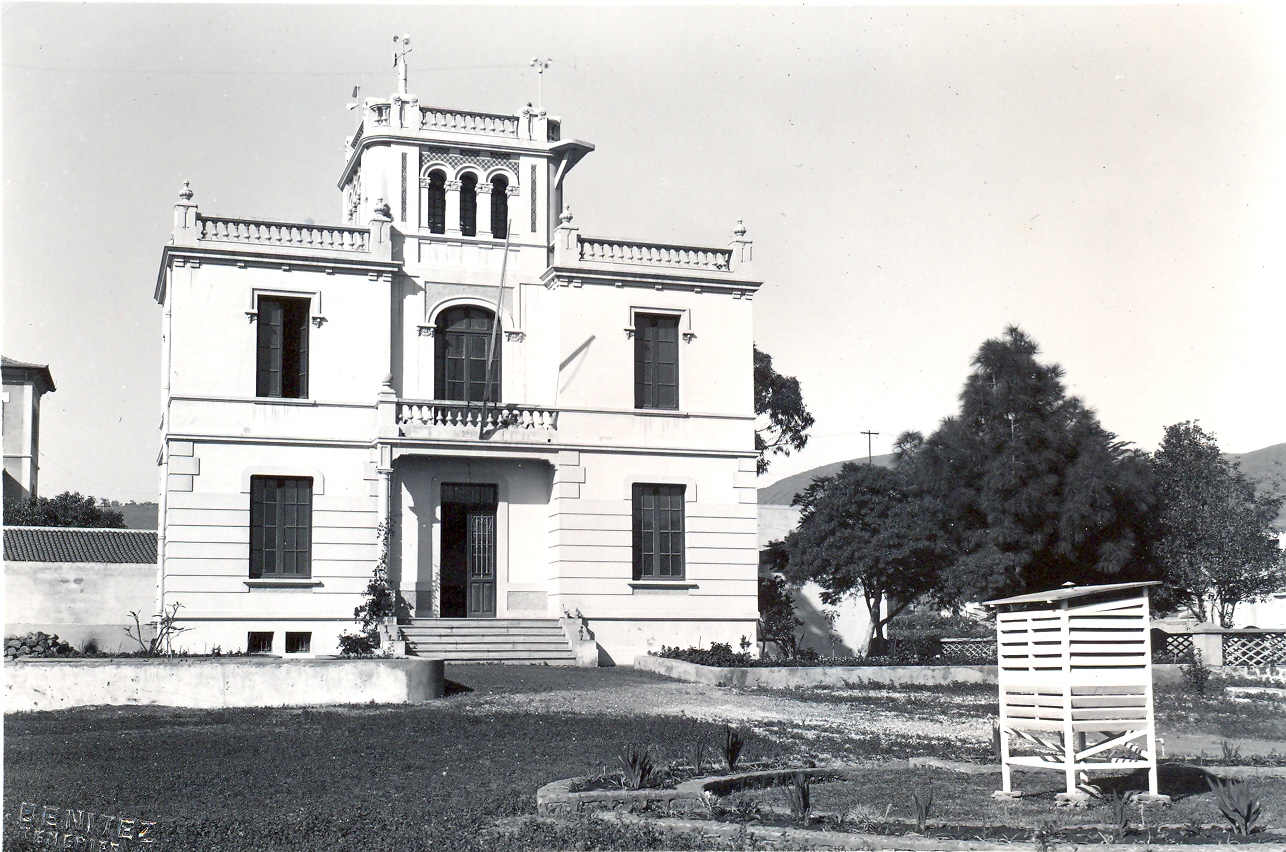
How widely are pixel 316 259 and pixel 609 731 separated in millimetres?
16395

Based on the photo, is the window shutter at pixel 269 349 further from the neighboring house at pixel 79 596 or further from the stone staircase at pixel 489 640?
the neighboring house at pixel 79 596

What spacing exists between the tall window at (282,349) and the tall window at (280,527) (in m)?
1.94

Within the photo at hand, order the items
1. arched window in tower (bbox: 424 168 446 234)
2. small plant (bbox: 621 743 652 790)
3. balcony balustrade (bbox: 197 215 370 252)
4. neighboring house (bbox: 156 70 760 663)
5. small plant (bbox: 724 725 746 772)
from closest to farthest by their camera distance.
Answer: small plant (bbox: 621 743 652 790), small plant (bbox: 724 725 746 772), neighboring house (bbox: 156 70 760 663), balcony balustrade (bbox: 197 215 370 252), arched window in tower (bbox: 424 168 446 234)

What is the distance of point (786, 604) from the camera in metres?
34.0

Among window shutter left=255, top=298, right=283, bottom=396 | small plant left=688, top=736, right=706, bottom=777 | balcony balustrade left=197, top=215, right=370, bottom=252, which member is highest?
balcony balustrade left=197, top=215, right=370, bottom=252

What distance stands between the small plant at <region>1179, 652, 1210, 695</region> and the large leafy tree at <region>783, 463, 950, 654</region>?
29.7 feet

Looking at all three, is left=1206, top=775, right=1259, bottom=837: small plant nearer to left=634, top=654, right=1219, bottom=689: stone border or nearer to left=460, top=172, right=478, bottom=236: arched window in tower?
left=634, top=654, right=1219, bottom=689: stone border

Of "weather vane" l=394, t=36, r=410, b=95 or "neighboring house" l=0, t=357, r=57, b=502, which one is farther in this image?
"neighboring house" l=0, t=357, r=57, b=502

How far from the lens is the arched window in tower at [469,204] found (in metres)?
30.7

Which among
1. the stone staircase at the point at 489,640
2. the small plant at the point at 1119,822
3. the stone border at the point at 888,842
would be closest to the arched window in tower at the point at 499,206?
the stone staircase at the point at 489,640

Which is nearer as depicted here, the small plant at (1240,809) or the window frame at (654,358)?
the small plant at (1240,809)

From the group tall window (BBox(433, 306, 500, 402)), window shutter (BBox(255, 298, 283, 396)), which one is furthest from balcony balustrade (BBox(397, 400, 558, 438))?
window shutter (BBox(255, 298, 283, 396))

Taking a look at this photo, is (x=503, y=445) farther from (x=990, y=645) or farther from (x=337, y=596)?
(x=990, y=645)

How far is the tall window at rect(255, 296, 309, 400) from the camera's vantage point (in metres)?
28.2
